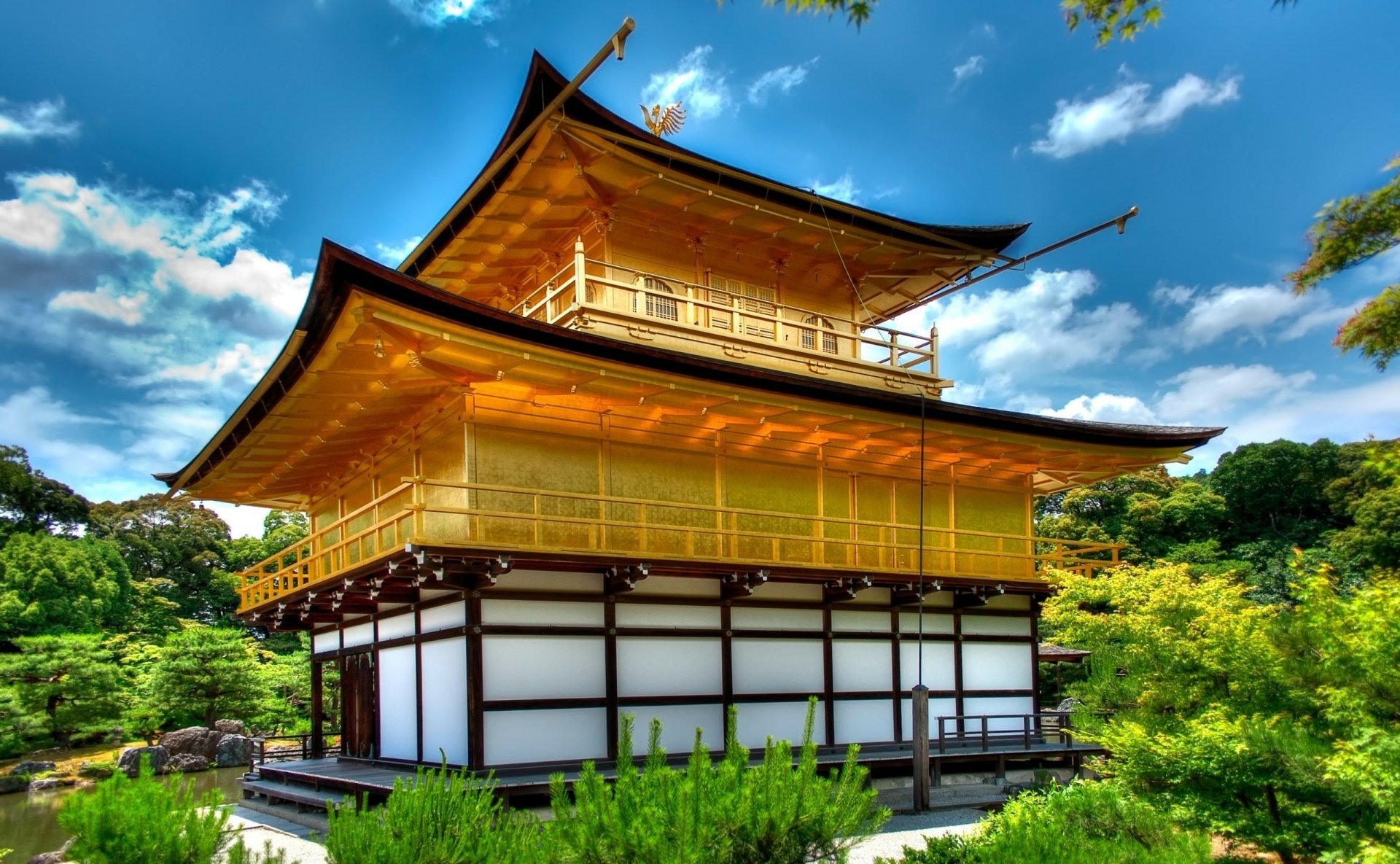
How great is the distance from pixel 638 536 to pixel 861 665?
4994 mm

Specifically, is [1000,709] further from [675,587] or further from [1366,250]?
[1366,250]

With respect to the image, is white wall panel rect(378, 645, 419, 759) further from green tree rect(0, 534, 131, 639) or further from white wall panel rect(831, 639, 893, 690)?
green tree rect(0, 534, 131, 639)

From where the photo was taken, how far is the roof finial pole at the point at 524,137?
9.15 meters

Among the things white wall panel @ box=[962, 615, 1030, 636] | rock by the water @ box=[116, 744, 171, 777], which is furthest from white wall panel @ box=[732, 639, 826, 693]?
rock by the water @ box=[116, 744, 171, 777]

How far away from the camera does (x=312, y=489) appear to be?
20172 mm

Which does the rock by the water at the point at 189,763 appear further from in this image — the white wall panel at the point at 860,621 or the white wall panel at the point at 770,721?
the white wall panel at the point at 860,621

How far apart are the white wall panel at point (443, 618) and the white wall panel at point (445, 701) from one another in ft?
0.73

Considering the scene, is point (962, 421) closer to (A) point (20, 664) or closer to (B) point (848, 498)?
(B) point (848, 498)

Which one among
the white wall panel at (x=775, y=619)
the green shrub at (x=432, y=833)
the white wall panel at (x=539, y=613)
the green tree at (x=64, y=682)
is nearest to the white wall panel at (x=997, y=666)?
the white wall panel at (x=775, y=619)

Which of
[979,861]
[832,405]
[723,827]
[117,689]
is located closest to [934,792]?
[832,405]

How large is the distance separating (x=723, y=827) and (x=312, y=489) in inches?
658

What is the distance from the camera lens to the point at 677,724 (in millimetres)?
14727

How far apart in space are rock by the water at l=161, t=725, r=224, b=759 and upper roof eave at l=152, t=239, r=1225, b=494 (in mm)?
14776

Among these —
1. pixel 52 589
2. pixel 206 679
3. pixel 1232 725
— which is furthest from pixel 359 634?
pixel 52 589
